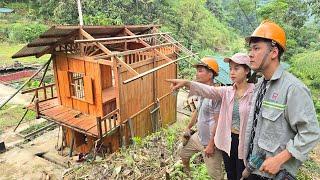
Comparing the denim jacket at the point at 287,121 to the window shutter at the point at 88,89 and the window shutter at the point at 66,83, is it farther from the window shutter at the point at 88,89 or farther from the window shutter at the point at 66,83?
the window shutter at the point at 66,83

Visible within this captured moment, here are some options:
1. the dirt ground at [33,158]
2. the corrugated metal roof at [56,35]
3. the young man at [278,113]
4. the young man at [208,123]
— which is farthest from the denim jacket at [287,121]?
the corrugated metal roof at [56,35]

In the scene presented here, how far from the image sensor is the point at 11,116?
18250mm

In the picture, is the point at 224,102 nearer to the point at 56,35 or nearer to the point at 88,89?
the point at 56,35

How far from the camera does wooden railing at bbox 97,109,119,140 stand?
10.2 metres

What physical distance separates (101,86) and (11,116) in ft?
32.1

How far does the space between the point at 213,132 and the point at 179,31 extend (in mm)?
33008

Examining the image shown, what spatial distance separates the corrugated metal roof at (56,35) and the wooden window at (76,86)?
1.53 meters

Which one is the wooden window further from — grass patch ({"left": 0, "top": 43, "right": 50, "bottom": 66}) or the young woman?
grass patch ({"left": 0, "top": 43, "right": 50, "bottom": 66})

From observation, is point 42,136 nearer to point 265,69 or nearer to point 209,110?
point 209,110

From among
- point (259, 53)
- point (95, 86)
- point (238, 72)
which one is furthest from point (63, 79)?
point (259, 53)

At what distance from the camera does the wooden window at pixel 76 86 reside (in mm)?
12633

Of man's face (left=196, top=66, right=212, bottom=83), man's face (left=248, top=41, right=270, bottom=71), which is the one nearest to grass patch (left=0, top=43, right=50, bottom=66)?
man's face (left=196, top=66, right=212, bottom=83)

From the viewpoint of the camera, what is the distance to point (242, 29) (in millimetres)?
65500

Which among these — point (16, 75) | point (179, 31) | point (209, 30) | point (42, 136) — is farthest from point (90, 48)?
point (209, 30)
